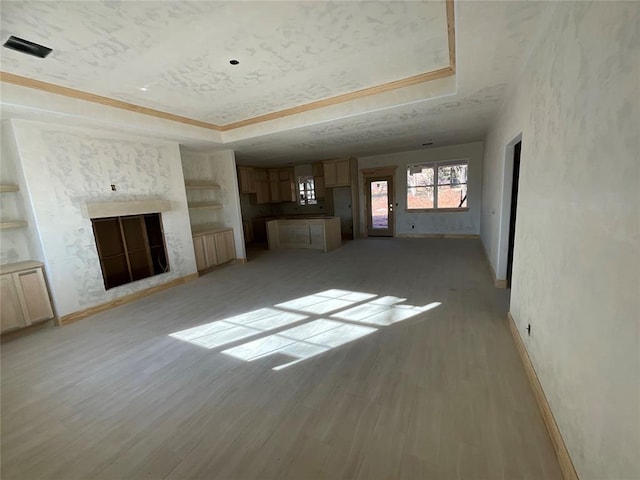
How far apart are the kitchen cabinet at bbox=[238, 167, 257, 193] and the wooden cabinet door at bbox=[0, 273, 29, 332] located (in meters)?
5.88

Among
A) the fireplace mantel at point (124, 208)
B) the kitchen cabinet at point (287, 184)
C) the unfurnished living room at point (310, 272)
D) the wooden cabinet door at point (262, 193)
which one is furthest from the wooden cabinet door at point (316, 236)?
the fireplace mantel at point (124, 208)

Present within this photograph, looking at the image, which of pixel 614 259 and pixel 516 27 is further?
pixel 516 27

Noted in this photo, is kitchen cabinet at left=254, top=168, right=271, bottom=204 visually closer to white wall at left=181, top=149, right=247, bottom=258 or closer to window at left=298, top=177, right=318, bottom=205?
window at left=298, top=177, right=318, bottom=205

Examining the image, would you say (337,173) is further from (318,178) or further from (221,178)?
(221,178)

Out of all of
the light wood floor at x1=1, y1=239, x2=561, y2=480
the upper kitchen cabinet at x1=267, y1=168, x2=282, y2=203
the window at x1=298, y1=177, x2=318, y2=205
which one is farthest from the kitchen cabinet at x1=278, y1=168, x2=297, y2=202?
the light wood floor at x1=1, y1=239, x2=561, y2=480

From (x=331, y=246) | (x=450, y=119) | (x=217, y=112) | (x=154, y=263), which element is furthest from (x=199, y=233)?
(x=450, y=119)

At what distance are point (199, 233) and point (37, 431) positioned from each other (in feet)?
14.1

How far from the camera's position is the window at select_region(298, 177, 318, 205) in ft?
31.5

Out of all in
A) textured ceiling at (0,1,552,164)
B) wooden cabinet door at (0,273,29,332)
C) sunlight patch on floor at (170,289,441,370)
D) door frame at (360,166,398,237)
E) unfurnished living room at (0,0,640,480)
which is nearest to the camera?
unfurnished living room at (0,0,640,480)

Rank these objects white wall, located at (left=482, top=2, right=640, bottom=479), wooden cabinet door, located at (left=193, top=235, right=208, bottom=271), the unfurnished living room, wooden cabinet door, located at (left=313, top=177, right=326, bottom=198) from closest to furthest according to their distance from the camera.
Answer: white wall, located at (left=482, top=2, right=640, bottom=479) < the unfurnished living room < wooden cabinet door, located at (left=193, top=235, right=208, bottom=271) < wooden cabinet door, located at (left=313, top=177, right=326, bottom=198)

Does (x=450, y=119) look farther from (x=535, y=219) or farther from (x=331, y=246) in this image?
(x=331, y=246)

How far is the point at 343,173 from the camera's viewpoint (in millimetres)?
8570

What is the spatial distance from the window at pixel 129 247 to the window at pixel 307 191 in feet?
18.5

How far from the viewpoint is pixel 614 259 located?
3.37ft
